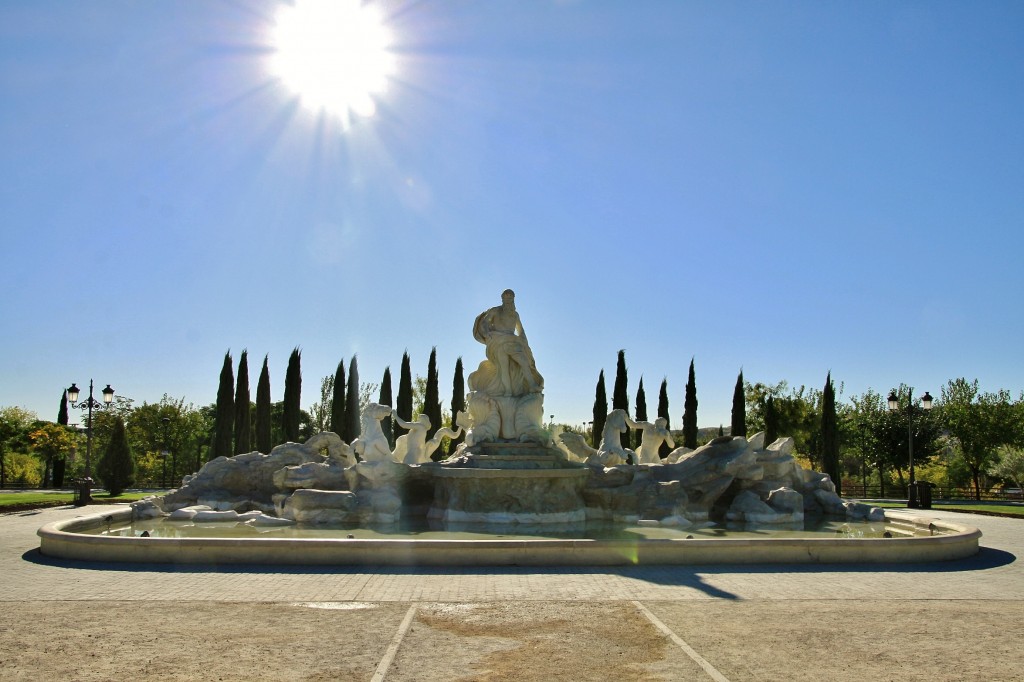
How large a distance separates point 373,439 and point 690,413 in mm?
25809

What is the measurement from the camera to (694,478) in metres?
18.6

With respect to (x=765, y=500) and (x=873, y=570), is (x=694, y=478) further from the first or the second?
(x=873, y=570)

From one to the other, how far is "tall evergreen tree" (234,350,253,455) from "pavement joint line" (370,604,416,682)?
3220 cm

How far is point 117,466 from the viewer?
95.9 ft

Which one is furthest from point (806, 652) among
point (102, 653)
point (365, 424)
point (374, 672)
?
point (365, 424)

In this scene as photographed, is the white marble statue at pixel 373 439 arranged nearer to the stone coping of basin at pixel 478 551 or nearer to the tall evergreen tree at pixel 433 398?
the stone coping of basin at pixel 478 551

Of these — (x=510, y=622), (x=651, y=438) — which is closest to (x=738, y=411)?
(x=651, y=438)

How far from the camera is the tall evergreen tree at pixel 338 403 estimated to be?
4169 centimetres

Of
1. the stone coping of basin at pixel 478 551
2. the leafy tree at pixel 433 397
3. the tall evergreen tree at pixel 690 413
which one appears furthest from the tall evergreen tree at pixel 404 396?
the stone coping of basin at pixel 478 551

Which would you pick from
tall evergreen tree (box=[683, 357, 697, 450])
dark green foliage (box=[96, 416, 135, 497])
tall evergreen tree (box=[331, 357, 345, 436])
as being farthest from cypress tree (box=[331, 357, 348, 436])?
tall evergreen tree (box=[683, 357, 697, 450])

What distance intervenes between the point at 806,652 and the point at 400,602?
14.5 ft

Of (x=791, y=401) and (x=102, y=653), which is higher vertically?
(x=791, y=401)

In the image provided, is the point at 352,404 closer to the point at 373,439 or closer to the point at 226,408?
the point at 226,408

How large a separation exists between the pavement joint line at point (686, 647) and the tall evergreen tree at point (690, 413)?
32527 millimetres
